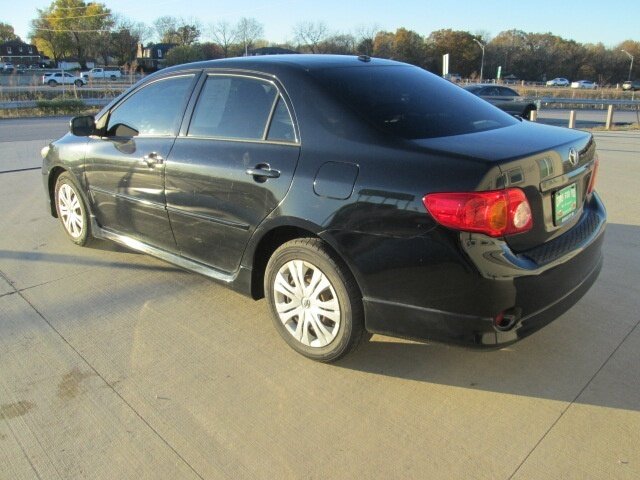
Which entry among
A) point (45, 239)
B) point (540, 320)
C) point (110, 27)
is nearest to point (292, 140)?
point (540, 320)

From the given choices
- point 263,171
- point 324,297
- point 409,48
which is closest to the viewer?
point 324,297

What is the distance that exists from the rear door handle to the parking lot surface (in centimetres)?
101

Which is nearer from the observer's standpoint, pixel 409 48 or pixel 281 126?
pixel 281 126

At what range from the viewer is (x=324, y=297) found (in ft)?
9.58

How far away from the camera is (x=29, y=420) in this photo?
102 inches

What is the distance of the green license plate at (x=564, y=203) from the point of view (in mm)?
2692

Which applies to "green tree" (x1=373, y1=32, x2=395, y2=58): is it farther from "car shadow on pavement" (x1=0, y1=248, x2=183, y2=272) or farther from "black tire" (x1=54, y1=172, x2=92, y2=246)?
"car shadow on pavement" (x1=0, y1=248, x2=183, y2=272)

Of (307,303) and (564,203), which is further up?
(564,203)

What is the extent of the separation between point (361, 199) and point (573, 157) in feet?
3.79

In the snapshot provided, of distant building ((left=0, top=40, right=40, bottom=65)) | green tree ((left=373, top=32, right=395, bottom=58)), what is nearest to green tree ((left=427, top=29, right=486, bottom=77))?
green tree ((left=373, top=32, right=395, bottom=58))

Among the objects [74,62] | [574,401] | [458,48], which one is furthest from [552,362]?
[74,62]

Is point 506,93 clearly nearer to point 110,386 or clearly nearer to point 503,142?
point 503,142

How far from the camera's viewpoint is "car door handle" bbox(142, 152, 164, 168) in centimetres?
372

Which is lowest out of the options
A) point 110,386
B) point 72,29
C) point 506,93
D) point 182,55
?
point 110,386
